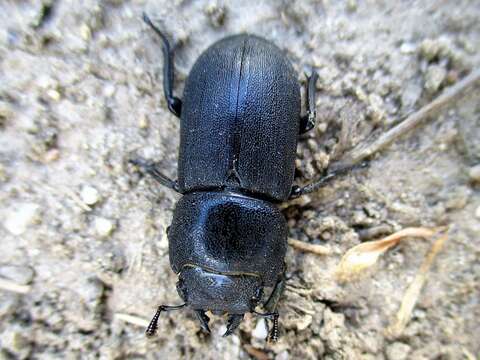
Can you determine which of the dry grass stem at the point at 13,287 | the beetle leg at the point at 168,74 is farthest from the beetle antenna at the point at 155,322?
the beetle leg at the point at 168,74

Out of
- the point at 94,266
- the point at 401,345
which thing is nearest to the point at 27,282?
the point at 94,266

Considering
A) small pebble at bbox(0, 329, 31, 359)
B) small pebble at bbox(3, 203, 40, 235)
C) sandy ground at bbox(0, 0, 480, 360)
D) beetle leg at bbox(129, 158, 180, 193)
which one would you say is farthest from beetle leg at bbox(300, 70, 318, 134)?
small pebble at bbox(0, 329, 31, 359)

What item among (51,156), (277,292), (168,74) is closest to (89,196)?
(51,156)

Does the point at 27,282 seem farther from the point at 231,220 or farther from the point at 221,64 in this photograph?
the point at 221,64

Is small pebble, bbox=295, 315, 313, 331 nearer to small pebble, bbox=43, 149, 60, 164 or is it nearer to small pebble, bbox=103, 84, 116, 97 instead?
small pebble, bbox=43, 149, 60, 164

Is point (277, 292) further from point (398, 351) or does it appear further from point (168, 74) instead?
point (168, 74)

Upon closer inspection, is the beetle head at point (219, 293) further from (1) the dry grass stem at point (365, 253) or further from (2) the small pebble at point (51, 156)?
(2) the small pebble at point (51, 156)
